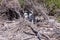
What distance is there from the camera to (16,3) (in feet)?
18.4

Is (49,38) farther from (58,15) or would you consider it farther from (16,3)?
(58,15)

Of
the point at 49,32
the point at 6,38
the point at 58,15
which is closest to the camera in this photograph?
the point at 6,38

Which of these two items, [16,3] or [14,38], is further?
[16,3]

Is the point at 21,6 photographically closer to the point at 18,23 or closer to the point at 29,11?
the point at 29,11

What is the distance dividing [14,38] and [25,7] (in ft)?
6.44

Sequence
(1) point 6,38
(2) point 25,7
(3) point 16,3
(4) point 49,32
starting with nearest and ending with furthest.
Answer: (1) point 6,38 → (4) point 49,32 → (3) point 16,3 → (2) point 25,7

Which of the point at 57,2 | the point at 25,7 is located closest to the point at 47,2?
the point at 57,2

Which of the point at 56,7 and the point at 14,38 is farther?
the point at 56,7

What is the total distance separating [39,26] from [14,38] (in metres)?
1.11

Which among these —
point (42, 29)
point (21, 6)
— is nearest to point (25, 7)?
point (21, 6)

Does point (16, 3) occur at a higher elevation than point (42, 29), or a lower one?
higher

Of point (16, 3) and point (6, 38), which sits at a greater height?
point (16, 3)

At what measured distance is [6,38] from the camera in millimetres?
4199

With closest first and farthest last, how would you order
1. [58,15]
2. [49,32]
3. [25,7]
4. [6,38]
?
1. [6,38]
2. [49,32]
3. [25,7]
4. [58,15]
